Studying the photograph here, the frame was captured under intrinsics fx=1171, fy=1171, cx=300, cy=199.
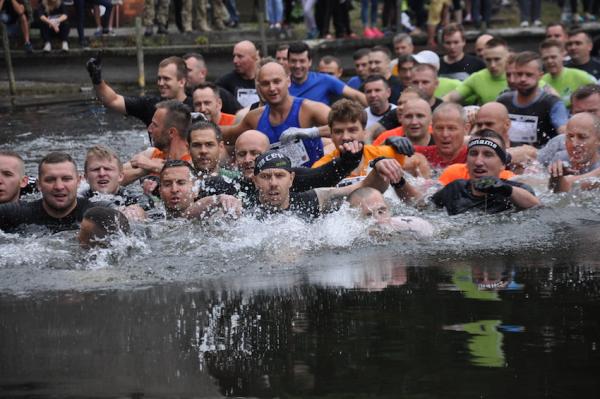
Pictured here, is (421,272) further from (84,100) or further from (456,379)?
(84,100)

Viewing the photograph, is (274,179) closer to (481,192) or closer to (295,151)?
(481,192)

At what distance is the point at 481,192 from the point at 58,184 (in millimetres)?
3271

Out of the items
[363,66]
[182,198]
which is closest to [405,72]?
[363,66]

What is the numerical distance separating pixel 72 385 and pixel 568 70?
33.9 feet

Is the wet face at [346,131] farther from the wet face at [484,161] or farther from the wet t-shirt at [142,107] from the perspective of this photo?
the wet t-shirt at [142,107]

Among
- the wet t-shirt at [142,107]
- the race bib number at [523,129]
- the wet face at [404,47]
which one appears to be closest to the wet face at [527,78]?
the race bib number at [523,129]

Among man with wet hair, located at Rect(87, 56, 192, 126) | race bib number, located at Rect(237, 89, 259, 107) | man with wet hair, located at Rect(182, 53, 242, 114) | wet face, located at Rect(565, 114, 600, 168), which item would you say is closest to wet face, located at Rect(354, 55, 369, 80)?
race bib number, located at Rect(237, 89, 259, 107)

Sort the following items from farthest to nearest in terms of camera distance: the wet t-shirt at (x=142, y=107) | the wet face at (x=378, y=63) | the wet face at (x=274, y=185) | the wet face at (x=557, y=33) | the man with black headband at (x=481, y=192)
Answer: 1. the wet face at (x=557, y=33)
2. the wet face at (x=378, y=63)
3. the wet t-shirt at (x=142, y=107)
4. the man with black headband at (x=481, y=192)
5. the wet face at (x=274, y=185)

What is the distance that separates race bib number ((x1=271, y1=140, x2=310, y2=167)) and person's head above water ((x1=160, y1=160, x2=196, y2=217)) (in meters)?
1.66

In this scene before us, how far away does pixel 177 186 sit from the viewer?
924cm

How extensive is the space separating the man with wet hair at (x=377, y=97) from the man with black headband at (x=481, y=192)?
339 cm

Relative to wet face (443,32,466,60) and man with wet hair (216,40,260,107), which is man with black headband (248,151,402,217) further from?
wet face (443,32,466,60)

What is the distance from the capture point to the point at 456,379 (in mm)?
5305

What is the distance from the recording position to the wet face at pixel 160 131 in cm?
1076
